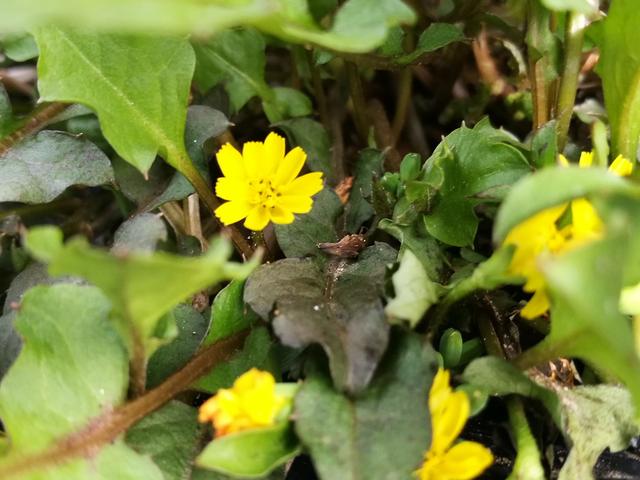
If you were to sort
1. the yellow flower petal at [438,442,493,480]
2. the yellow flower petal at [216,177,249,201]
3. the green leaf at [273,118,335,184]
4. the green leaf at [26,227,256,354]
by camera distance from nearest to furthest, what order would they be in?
1. the green leaf at [26,227,256,354]
2. the yellow flower petal at [438,442,493,480]
3. the yellow flower petal at [216,177,249,201]
4. the green leaf at [273,118,335,184]

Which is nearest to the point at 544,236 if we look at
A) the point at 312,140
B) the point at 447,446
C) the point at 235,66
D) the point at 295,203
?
the point at 447,446

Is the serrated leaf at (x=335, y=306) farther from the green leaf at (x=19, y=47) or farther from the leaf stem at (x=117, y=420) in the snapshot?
the green leaf at (x=19, y=47)

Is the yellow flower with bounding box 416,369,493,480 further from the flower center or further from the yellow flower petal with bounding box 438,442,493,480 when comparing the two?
the flower center

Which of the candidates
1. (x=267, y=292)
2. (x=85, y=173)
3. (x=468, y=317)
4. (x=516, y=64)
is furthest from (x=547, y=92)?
(x=85, y=173)

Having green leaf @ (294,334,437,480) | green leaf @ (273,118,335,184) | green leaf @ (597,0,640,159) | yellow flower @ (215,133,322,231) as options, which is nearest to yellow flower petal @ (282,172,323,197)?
yellow flower @ (215,133,322,231)

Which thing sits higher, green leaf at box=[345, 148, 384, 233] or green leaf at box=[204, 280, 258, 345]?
green leaf at box=[345, 148, 384, 233]

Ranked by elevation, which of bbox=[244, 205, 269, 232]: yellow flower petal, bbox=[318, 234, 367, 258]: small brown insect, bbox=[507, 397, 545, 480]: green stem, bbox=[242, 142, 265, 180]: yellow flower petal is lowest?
bbox=[507, 397, 545, 480]: green stem
